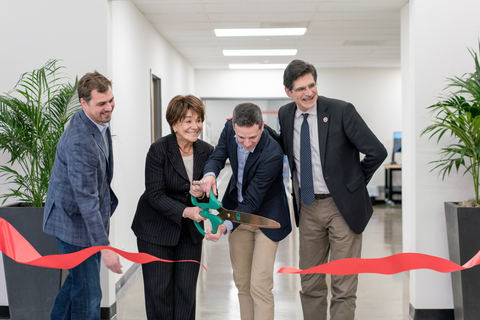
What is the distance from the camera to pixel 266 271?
214 cm

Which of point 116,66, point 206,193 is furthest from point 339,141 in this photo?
point 116,66

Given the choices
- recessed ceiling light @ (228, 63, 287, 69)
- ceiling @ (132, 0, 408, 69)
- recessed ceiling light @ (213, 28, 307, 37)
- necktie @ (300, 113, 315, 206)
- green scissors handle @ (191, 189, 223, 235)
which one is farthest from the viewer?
recessed ceiling light @ (228, 63, 287, 69)

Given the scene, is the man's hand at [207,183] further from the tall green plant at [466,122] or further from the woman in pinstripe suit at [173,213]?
the tall green plant at [466,122]

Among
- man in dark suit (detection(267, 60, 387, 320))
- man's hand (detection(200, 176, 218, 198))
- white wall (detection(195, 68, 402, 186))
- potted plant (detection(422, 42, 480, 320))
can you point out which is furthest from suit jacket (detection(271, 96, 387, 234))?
white wall (detection(195, 68, 402, 186))

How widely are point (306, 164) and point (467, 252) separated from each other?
4.13ft

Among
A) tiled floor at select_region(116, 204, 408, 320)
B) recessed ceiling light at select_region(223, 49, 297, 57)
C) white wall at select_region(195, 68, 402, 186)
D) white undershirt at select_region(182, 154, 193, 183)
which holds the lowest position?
tiled floor at select_region(116, 204, 408, 320)

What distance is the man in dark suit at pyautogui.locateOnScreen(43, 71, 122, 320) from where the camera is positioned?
187cm

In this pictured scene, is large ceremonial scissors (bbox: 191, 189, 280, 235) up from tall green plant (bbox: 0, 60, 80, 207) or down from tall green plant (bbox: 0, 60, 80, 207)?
down

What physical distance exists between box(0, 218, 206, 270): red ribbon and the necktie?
825mm

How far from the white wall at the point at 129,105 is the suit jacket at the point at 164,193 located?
110cm

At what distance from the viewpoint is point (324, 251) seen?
248cm

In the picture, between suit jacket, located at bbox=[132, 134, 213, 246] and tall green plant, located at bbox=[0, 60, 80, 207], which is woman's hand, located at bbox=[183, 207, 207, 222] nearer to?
suit jacket, located at bbox=[132, 134, 213, 246]

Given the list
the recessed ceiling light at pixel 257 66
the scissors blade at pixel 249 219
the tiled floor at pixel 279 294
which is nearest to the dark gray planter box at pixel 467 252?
the tiled floor at pixel 279 294

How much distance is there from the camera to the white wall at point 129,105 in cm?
369
